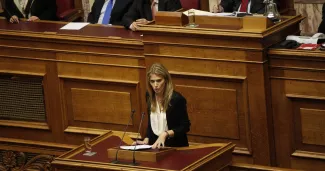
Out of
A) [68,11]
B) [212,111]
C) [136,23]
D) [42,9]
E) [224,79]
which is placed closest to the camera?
[224,79]

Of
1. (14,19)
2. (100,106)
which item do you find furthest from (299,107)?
(14,19)

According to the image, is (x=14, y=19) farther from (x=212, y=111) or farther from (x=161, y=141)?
(x=161, y=141)

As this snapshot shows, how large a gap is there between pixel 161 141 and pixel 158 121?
275 mm

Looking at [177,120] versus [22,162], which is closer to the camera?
[177,120]

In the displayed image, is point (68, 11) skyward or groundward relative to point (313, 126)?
skyward

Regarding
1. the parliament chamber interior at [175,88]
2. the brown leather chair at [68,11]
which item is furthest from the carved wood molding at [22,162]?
the brown leather chair at [68,11]

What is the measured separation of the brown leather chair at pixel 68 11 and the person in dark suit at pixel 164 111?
324cm

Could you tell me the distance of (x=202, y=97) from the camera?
7.34 metres

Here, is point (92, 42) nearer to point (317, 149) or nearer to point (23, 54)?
point (23, 54)

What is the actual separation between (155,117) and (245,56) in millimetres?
854

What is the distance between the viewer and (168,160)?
20.8 feet

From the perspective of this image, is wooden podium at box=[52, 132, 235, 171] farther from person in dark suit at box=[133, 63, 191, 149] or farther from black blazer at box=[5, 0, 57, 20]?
black blazer at box=[5, 0, 57, 20]

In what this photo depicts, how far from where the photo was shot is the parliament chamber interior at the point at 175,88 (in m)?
6.88

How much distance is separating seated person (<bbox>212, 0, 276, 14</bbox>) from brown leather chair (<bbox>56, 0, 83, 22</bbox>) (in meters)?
1.72
